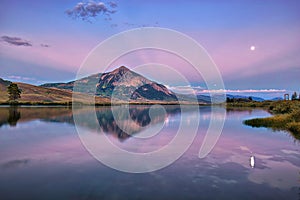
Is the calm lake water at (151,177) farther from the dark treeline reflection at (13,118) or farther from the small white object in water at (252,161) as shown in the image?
the dark treeline reflection at (13,118)

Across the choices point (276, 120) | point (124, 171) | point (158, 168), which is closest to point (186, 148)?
point (158, 168)

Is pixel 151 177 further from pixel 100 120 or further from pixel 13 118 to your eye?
pixel 13 118

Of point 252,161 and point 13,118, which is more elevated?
point 13,118

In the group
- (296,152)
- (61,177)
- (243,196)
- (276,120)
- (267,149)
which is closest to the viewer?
(243,196)

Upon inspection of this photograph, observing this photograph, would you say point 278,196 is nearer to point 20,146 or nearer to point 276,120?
point 20,146

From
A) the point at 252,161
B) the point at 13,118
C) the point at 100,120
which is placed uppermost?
the point at 13,118

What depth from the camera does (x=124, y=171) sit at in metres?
13.7

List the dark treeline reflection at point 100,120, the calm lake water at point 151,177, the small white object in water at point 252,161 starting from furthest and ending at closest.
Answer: the dark treeline reflection at point 100,120 → the small white object in water at point 252,161 → the calm lake water at point 151,177

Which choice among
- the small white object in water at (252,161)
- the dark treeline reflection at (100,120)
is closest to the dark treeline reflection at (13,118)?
the dark treeline reflection at (100,120)

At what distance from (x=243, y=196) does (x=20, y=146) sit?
19.9 meters

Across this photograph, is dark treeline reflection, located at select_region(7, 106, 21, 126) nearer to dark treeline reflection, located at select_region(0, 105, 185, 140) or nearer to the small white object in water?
dark treeline reflection, located at select_region(0, 105, 185, 140)

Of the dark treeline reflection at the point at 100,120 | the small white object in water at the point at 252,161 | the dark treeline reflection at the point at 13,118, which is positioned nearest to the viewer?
the small white object in water at the point at 252,161

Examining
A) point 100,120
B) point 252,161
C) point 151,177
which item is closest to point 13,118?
point 100,120

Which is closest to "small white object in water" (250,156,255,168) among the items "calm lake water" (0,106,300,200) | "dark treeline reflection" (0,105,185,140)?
"calm lake water" (0,106,300,200)
